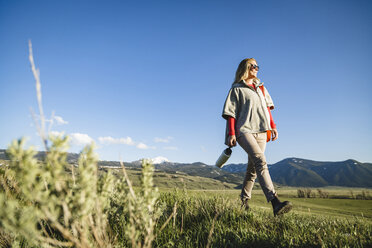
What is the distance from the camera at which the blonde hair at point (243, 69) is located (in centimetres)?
491

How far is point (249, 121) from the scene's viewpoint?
14.3ft

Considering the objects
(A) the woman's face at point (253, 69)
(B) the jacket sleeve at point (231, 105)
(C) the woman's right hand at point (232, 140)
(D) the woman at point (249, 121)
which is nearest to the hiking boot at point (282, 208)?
(D) the woman at point (249, 121)

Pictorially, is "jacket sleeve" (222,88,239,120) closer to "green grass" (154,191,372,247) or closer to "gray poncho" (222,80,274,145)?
"gray poncho" (222,80,274,145)

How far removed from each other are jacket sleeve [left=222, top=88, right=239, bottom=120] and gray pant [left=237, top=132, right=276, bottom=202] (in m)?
0.58

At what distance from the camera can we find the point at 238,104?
464 centimetres

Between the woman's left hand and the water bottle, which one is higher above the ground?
the woman's left hand

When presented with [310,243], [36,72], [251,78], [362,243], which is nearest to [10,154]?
[36,72]

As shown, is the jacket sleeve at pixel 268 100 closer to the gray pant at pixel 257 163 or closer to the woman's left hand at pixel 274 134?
the woman's left hand at pixel 274 134

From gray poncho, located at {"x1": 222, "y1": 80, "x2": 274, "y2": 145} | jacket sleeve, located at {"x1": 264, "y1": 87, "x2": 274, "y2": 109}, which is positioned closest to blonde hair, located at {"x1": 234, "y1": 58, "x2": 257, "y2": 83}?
gray poncho, located at {"x1": 222, "y1": 80, "x2": 274, "y2": 145}

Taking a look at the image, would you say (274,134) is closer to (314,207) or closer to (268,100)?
(268,100)

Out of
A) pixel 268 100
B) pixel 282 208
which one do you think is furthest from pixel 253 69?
pixel 282 208

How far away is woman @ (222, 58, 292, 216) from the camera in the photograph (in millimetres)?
4035

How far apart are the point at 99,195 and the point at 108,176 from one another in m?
0.14

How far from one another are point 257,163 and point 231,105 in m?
1.41
